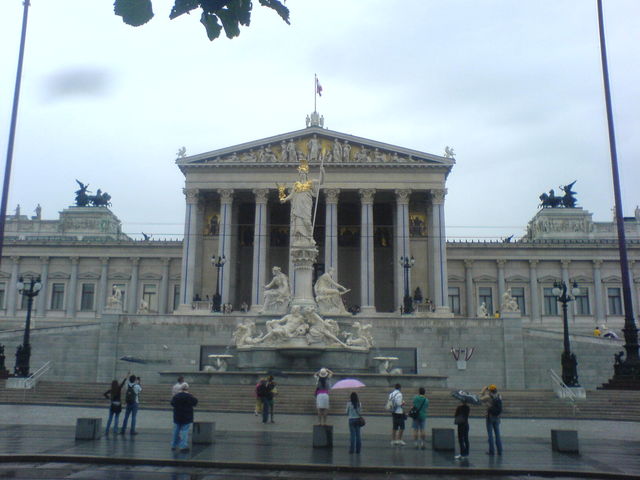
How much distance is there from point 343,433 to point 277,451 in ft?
16.0

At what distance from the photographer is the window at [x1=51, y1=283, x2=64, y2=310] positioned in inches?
3036

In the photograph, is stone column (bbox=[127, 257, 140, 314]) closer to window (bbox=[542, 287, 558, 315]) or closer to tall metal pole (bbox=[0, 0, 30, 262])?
window (bbox=[542, 287, 558, 315])

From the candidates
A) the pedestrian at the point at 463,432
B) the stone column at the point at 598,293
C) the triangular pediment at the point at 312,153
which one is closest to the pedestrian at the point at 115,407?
the pedestrian at the point at 463,432

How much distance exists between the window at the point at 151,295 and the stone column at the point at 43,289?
1070 centimetres

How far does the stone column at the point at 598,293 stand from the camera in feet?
241

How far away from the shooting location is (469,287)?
75.9 metres

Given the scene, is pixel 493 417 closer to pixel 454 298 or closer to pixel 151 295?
pixel 454 298

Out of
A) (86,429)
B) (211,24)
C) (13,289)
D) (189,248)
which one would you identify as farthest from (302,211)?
(13,289)

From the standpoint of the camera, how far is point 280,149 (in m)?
66.4

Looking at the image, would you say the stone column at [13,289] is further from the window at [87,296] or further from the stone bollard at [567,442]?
the stone bollard at [567,442]

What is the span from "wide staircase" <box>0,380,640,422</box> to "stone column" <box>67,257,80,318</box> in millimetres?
45227

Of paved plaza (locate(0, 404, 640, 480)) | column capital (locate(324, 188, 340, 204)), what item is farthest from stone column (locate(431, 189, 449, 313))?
paved plaza (locate(0, 404, 640, 480))

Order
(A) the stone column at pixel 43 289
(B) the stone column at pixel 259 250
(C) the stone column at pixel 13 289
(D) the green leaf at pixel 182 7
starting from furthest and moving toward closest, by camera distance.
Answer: (C) the stone column at pixel 13 289 < (A) the stone column at pixel 43 289 < (B) the stone column at pixel 259 250 < (D) the green leaf at pixel 182 7

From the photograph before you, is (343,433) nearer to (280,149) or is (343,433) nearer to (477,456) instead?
(477,456)
